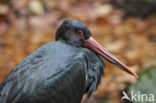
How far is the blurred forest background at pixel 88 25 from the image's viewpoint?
28.5ft

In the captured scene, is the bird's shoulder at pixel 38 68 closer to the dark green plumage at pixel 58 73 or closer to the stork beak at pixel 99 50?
the dark green plumage at pixel 58 73

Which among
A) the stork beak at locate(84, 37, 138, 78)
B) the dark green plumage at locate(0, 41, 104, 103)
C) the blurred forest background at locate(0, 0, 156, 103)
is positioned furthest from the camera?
the blurred forest background at locate(0, 0, 156, 103)

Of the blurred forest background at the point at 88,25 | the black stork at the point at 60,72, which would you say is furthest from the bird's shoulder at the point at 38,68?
the blurred forest background at the point at 88,25

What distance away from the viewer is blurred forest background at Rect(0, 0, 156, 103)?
8695 mm

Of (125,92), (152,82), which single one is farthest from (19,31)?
(152,82)

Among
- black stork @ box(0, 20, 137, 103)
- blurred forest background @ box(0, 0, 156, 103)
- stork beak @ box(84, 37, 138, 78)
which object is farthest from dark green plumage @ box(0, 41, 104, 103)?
blurred forest background @ box(0, 0, 156, 103)

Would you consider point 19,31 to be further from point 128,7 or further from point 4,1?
point 128,7

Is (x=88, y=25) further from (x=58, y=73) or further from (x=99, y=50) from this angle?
(x=58, y=73)

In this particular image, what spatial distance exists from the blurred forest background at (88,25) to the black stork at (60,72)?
2794 millimetres

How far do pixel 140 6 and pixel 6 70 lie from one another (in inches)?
147

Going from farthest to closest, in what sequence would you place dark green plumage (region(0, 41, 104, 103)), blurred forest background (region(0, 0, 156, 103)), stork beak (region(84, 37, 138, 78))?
1. blurred forest background (region(0, 0, 156, 103))
2. stork beak (region(84, 37, 138, 78))
3. dark green plumage (region(0, 41, 104, 103))

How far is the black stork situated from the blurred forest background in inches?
110

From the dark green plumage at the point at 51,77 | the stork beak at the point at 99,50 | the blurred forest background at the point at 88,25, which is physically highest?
the blurred forest background at the point at 88,25

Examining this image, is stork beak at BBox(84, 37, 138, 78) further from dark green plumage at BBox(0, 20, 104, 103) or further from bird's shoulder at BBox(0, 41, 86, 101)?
bird's shoulder at BBox(0, 41, 86, 101)
